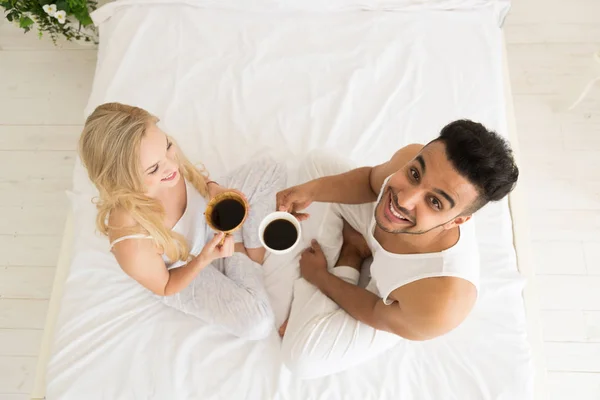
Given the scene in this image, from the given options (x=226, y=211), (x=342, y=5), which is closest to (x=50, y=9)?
(x=342, y=5)

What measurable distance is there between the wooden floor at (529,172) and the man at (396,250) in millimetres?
978

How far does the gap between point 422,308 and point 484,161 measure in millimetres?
Result: 436

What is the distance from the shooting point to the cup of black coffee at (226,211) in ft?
4.13

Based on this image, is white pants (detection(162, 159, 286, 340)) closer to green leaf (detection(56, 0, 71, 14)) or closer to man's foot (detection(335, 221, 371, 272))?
man's foot (detection(335, 221, 371, 272))

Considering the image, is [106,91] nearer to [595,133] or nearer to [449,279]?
[449,279]

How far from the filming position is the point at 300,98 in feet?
5.99

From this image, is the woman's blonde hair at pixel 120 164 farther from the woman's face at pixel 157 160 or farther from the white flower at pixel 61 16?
the white flower at pixel 61 16

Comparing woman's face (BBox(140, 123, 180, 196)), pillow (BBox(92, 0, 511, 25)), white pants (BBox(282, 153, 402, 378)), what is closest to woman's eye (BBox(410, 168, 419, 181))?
white pants (BBox(282, 153, 402, 378))

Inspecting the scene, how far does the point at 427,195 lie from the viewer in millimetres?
1106

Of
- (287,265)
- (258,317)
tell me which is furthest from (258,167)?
(258,317)

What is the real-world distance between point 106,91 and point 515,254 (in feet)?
5.66

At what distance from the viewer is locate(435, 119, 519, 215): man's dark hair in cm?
103

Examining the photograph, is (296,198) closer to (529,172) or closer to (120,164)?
(120,164)

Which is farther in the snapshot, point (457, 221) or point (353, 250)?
point (353, 250)
